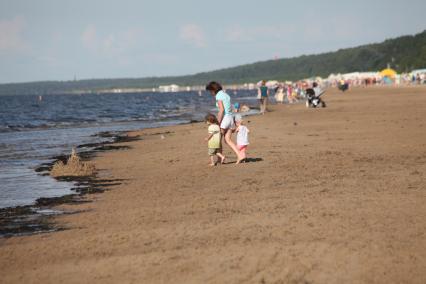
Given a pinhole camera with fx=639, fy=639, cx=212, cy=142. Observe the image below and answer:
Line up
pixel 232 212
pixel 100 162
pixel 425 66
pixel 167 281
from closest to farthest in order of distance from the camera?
1. pixel 167 281
2. pixel 232 212
3. pixel 100 162
4. pixel 425 66

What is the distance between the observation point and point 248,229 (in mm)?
6773

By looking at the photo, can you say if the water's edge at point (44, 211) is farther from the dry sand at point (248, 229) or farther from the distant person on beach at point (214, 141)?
the distant person on beach at point (214, 141)

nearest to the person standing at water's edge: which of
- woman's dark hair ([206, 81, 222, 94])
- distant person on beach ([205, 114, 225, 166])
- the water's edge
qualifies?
woman's dark hair ([206, 81, 222, 94])

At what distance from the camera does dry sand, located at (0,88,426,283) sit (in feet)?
17.9

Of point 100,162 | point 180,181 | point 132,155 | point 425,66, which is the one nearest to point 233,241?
point 180,181

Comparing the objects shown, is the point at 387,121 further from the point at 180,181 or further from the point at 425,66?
the point at 425,66

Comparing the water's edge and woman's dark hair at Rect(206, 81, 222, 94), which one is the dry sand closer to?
the water's edge

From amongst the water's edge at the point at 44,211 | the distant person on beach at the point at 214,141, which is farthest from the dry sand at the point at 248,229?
the distant person on beach at the point at 214,141

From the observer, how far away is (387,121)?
23031mm

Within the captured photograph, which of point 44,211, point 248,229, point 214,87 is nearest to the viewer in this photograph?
point 248,229

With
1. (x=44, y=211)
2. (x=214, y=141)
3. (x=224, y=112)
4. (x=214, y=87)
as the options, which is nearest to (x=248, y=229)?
(x=44, y=211)

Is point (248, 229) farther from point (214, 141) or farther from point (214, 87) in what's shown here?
point (214, 87)

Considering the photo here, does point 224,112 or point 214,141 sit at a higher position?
point 224,112

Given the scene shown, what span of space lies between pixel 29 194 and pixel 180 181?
8.36 ft
